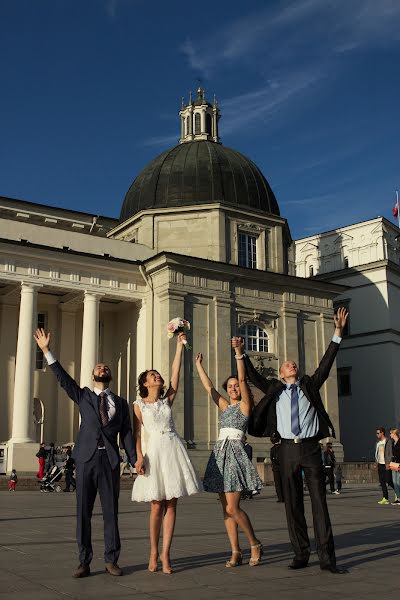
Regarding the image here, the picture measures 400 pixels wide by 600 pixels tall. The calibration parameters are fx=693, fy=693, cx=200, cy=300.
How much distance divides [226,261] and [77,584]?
3383 cm

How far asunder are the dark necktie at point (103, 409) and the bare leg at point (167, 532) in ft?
3.66

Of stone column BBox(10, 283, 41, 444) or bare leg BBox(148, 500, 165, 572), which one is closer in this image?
bare leg BBox(148, 500, 165, 572)

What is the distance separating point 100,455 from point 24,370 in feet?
86.6

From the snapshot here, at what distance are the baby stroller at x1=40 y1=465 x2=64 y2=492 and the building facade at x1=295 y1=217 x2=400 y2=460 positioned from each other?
2787 centimetres

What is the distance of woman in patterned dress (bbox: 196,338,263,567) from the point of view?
7.58 metres

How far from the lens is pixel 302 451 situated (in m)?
7.62

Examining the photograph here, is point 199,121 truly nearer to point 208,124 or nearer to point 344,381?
point 208,124

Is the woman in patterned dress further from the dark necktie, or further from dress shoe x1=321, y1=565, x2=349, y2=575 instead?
the dark necktie

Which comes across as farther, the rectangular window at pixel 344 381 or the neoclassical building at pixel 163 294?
the rectangular window at pixel 344 381

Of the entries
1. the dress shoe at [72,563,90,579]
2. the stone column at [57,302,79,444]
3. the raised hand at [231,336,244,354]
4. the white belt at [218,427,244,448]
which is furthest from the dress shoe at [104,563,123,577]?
the stone column at [57,302,79,444]

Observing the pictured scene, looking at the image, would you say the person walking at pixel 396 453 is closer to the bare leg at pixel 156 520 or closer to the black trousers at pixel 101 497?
the bare leg at pixel 156 520

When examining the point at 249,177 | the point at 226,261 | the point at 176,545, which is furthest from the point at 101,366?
the point at 249,177

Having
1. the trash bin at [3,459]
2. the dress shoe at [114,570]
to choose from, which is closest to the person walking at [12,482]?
the trash bin at [3,459]

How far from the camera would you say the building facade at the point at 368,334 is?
48750 mm
